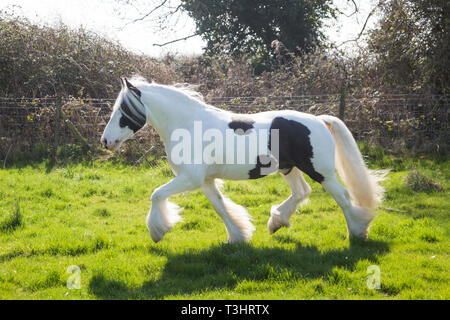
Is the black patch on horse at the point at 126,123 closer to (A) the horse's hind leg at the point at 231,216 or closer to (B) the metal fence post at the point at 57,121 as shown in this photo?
(A) the horse's hind leg at the point at 231,216

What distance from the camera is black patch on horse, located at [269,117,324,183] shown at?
173 inches

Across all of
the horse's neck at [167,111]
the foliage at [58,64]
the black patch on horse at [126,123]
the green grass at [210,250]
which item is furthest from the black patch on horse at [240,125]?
the foliage at [58,64]

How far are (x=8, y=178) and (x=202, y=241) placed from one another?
16.5 feet

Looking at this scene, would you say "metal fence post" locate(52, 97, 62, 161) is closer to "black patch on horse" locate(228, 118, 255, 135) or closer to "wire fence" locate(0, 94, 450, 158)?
"wire fence" locate(0, 94, 450, 158)

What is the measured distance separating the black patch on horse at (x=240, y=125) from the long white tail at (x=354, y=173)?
1.03 m

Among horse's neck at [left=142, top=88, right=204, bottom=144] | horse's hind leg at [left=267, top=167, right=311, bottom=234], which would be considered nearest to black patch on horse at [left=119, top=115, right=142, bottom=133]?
horse's neck at [left=142, top=88, right=204, bottom=144]

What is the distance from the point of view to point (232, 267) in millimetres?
3840

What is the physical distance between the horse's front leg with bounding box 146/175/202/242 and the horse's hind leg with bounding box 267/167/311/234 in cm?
119

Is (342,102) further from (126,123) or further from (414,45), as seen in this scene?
(126,123)

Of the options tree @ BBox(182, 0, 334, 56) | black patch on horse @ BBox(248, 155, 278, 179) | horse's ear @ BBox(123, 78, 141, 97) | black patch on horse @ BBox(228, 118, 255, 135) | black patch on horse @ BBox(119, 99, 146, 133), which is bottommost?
black patch on horse @ BBox(248, 155, 278, 179)

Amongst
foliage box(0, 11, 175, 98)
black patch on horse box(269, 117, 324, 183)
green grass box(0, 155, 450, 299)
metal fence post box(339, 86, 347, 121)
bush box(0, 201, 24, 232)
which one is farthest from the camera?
foliage box(0, 11, 175, 98)

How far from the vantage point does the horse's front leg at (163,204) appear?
413 centimetres

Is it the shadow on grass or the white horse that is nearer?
the shadow on grass

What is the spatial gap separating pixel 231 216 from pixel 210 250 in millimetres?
565
